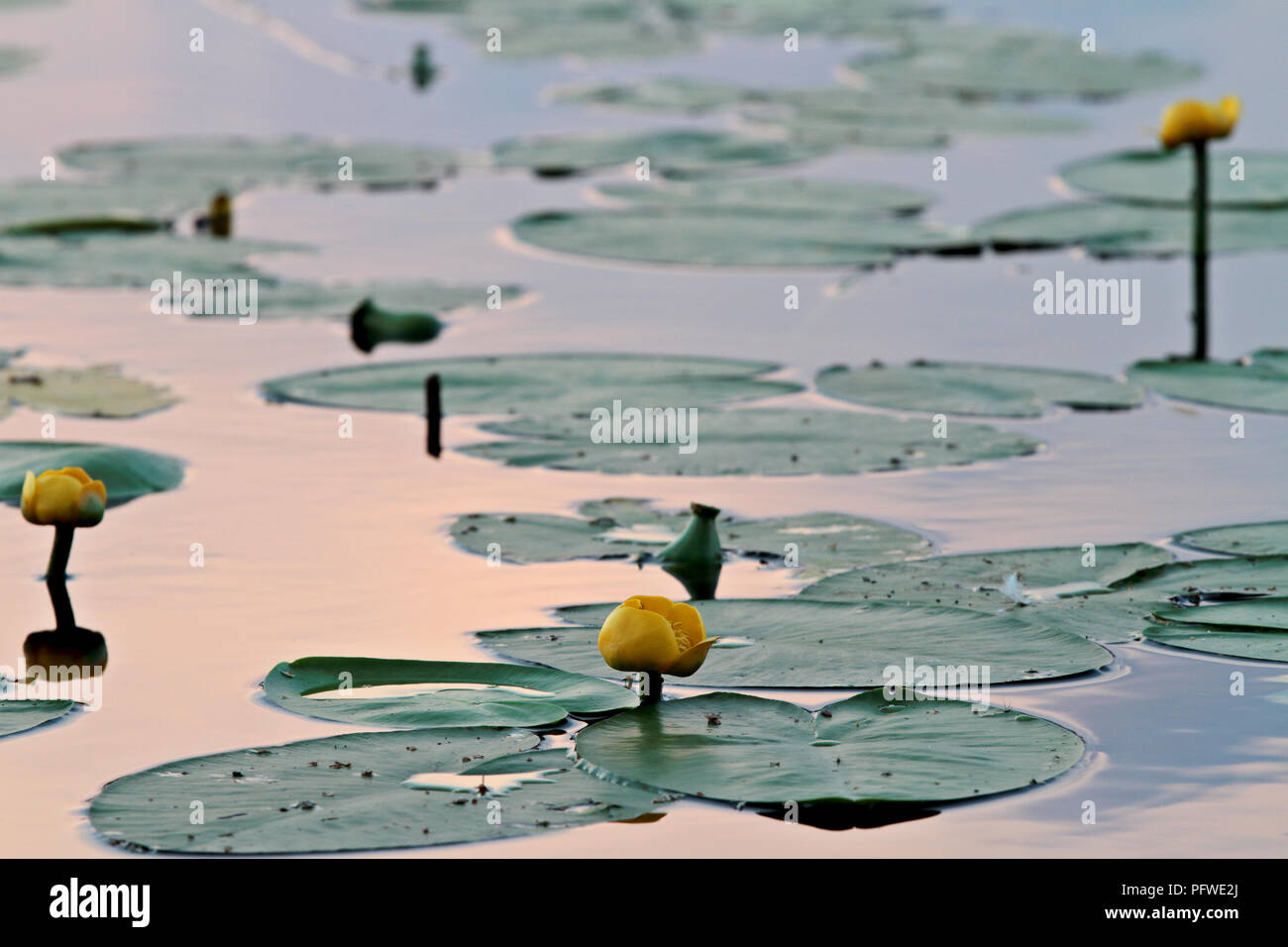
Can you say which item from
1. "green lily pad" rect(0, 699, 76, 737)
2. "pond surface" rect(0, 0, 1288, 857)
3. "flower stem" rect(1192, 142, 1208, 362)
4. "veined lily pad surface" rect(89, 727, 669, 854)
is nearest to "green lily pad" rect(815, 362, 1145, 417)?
"pond surface" rect(0, 0, 1288, 857)

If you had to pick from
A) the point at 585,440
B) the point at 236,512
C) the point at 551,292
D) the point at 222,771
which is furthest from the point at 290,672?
the point at 551,292

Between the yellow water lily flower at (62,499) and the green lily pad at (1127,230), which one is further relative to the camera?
the green lily pad at (1127,230)

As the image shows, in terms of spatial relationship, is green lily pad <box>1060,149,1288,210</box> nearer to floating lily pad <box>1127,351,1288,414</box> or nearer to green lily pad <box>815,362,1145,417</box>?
floating lily pad <box>1127,351,1288,414</box>

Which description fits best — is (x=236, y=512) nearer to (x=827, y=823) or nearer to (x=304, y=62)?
(x=827, y=823)

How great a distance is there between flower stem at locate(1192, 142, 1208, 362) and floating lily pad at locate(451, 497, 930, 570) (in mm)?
2742

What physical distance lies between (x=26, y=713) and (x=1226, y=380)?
14.7 ft

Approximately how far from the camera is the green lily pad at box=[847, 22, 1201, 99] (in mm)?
15148

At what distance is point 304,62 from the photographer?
55.5ft

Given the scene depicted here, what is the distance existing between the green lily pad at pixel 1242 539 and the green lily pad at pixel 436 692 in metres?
1.83

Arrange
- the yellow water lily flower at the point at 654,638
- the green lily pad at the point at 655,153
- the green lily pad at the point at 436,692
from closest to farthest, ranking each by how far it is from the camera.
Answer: the yellow water lily flower at the point at 654,638, the green lily pad at the point at 436,692, the green lily pad at the point at 655,153

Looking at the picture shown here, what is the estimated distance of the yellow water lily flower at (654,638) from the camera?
4.15 metres

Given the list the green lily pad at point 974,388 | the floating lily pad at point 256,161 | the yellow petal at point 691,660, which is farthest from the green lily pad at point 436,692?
the floating lily pad at point 256,161

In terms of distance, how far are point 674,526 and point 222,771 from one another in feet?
6.55

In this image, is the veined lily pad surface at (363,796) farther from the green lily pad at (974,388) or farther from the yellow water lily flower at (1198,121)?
the yellow water lily flower at (1198,121)
